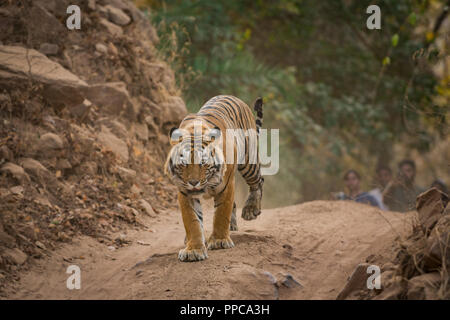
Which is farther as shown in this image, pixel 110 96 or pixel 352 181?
pixel 352 181

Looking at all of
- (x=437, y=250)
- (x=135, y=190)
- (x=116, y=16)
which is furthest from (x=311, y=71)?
(x=437, y=250)

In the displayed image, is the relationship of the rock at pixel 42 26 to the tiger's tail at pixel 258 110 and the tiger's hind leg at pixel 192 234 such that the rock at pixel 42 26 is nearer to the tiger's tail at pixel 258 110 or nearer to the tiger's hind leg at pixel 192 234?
the tiger's tail at pixel 258 110

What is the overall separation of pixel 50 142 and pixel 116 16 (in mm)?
3144

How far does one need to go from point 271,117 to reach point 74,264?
7.06 meters

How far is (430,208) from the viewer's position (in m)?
4.24

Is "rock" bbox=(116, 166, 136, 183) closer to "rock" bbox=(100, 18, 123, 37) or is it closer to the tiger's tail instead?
the tiger's tail

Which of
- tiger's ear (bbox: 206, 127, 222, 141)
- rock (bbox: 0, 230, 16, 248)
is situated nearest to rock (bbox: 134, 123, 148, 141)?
rock (bbox: 0, 230, 16, 248)

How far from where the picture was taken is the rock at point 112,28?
8164mm

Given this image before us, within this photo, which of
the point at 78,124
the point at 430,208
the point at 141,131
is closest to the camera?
the point at 430,208

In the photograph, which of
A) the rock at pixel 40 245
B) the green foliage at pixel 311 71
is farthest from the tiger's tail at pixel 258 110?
the green foliage at pixel 311 71

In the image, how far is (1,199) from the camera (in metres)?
5.21

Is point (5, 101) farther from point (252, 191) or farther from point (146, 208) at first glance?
point (252, 191)

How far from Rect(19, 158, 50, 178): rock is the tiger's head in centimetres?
220

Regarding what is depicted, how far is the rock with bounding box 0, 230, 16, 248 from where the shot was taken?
15.7ft
